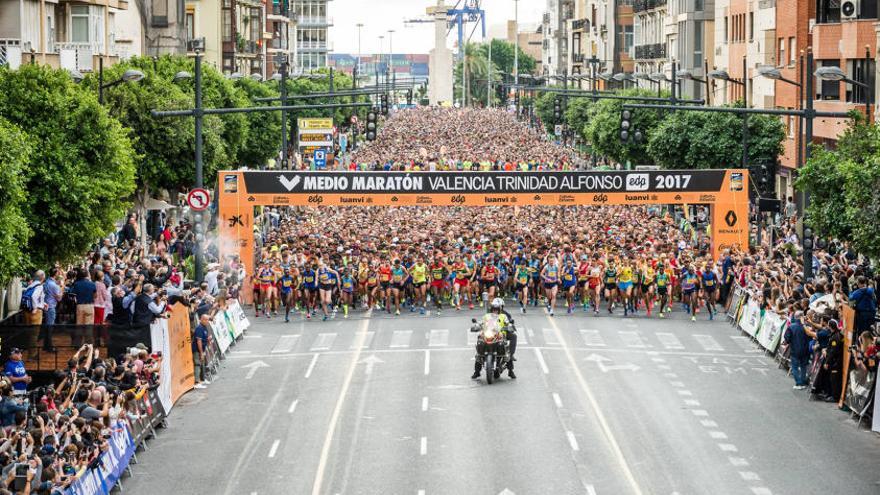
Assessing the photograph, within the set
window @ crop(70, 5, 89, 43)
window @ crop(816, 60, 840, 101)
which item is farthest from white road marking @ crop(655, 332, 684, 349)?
window @ crop(70, 5, 89, 43)

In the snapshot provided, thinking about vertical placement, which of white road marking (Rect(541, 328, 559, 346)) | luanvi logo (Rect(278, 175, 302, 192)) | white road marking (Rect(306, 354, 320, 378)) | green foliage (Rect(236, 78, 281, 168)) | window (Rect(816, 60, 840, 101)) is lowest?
white road marking (Rect(306, 354, 320, 378))

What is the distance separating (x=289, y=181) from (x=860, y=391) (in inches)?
779

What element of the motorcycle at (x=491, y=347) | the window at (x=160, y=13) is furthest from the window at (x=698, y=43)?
the motorcycle at (x=491, y=347)

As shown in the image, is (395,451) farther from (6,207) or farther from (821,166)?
(821,166)

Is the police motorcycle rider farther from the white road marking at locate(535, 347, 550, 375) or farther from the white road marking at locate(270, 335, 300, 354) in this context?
the white road marking at locate(270, 335, 300, 354)

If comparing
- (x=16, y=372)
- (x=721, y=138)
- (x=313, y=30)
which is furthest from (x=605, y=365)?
(x=313, y=30)

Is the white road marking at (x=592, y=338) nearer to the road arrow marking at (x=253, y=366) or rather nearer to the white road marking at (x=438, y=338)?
the white road marking at (x=438, y=338)

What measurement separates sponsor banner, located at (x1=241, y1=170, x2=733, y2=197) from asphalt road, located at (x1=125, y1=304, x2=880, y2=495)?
782 centimetres

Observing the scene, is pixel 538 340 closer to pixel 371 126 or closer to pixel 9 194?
pixel 9 194

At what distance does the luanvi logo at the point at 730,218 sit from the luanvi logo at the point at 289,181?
11.1 metres

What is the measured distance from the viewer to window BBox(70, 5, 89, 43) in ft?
186

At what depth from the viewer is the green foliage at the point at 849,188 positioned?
91.6 feet

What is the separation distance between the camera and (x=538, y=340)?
34594 millimetres

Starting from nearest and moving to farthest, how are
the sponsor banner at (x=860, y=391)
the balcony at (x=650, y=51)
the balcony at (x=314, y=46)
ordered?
the sponsor banner at (x=860, y=391) < the balcony at (x=650, y=51) < the balcony at (x=314, y=46)
